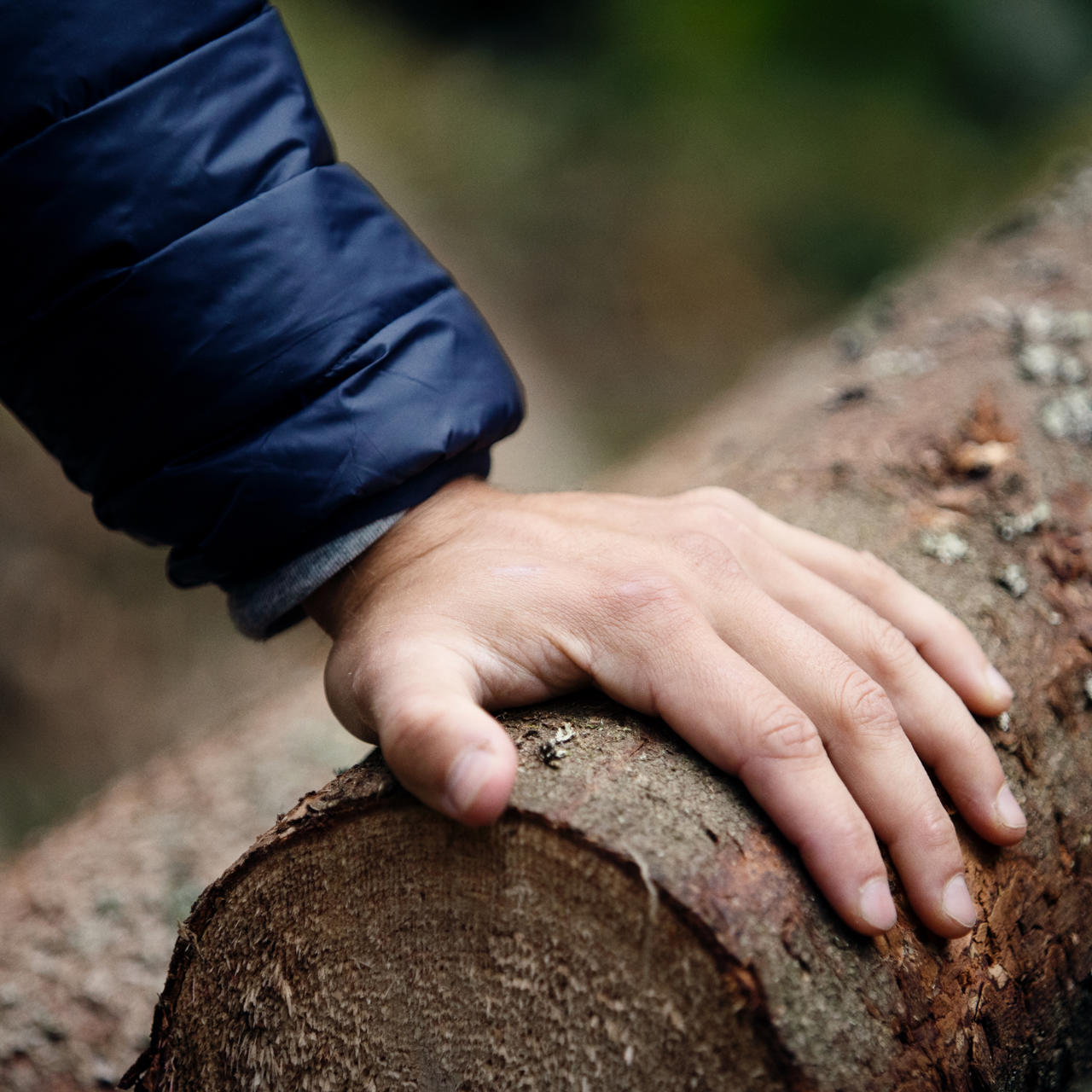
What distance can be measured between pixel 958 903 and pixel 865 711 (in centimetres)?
23

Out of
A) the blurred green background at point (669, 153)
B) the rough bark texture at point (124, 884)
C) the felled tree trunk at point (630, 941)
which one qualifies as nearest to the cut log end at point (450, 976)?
the felled tree trunk at point (630, 941)

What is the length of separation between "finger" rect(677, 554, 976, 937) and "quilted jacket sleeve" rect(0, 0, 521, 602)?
0.51 meters

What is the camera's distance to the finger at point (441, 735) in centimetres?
82

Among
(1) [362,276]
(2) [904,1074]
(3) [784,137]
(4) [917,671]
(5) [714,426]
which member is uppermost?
(1) [362,276]

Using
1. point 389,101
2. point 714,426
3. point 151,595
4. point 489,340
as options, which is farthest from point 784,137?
point 489,340

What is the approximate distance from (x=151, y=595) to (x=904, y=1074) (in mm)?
3091

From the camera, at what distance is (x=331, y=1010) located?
95cm

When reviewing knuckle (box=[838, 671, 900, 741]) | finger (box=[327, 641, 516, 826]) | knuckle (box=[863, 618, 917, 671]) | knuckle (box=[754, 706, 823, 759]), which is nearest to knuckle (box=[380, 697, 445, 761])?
finger (box=[327, 641, 516, 826])

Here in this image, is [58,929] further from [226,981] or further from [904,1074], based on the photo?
[904,1074]

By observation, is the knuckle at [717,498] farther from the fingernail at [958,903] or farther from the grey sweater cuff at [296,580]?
the fingernail at [958,903]

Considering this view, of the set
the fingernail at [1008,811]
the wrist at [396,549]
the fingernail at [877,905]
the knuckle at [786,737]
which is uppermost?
the wrist at [396,549]

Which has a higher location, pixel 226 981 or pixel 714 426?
pixel 226 981

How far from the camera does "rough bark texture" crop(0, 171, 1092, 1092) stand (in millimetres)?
795

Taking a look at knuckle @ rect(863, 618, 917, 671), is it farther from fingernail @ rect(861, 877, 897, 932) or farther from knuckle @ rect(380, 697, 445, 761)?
knuckle @ rect(380, 697, 445, 761)
